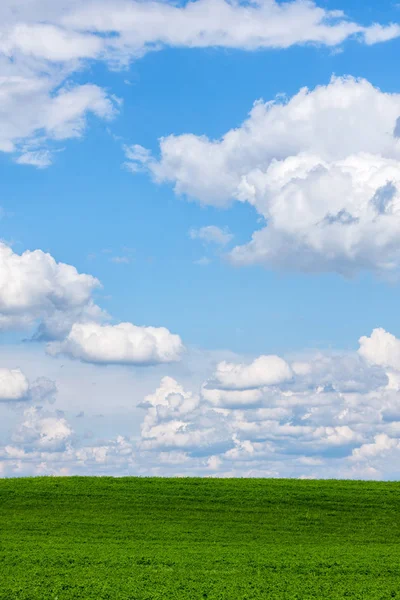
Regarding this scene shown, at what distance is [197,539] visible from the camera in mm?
25625

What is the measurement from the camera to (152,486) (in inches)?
1325

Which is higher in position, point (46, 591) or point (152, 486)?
point (152, 486)

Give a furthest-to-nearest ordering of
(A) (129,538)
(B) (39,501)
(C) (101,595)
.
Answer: (B) (39,501) → (A) (129,538) → (C) (101,595)

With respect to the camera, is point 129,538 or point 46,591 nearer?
point 46,591

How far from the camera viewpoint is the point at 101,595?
17422mm

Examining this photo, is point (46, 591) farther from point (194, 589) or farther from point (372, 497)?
point (372, 497)

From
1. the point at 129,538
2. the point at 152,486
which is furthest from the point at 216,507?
the point at 129,538

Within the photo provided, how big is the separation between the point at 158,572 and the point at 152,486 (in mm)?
14245

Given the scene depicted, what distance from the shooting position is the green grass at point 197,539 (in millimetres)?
18250

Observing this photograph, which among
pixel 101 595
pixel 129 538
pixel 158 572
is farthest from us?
pixel 129 538

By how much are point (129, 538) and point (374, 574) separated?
30.2ft

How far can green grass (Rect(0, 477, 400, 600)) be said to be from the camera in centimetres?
1825

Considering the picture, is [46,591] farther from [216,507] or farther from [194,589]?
[216,507]

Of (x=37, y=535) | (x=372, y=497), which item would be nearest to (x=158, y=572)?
(x=37, y=535)
